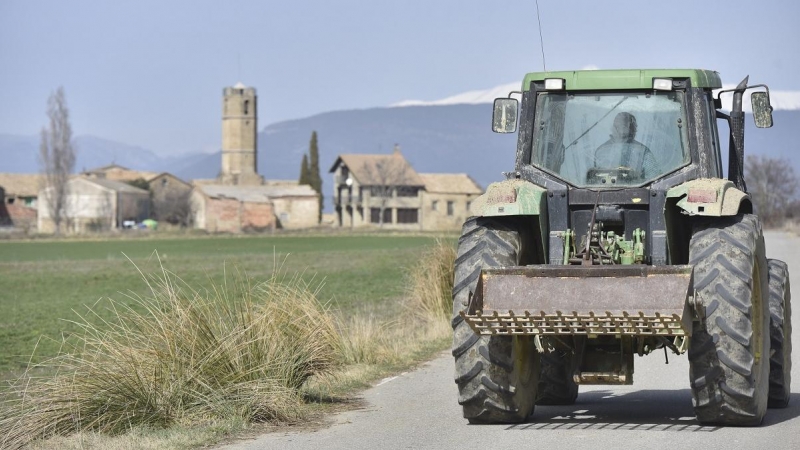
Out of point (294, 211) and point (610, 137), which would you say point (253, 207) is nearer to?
point (294, 211)

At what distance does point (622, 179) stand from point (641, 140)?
374 mm

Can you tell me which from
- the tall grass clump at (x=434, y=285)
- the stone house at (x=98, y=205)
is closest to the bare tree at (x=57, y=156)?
the stone house at (x=98, y=205)

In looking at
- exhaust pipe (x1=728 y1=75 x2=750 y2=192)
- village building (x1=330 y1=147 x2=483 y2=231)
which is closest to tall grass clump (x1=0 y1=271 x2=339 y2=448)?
exhaust pipe (x1=728 y1=75 x2=750 y2=192)

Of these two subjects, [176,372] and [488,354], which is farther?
[176,372]

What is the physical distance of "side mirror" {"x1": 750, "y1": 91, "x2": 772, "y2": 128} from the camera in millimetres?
11375

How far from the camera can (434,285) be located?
21094 millimetres

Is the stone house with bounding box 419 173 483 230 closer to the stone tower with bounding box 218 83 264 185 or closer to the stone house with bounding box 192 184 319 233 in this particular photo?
the stone house with bounding box 192 184 319 233

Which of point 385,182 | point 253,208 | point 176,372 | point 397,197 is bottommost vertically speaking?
point 176,372

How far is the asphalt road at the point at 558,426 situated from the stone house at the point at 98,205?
113m

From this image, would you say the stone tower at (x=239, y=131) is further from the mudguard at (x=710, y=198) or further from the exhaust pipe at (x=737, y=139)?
the mudguard at (x=710, y=198)

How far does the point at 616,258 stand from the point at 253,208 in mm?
115893

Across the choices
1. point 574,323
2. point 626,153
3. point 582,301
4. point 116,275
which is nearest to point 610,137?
point 626,153

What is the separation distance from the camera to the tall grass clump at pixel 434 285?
20.9m

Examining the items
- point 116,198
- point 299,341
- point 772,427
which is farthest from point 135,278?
point 116,198
